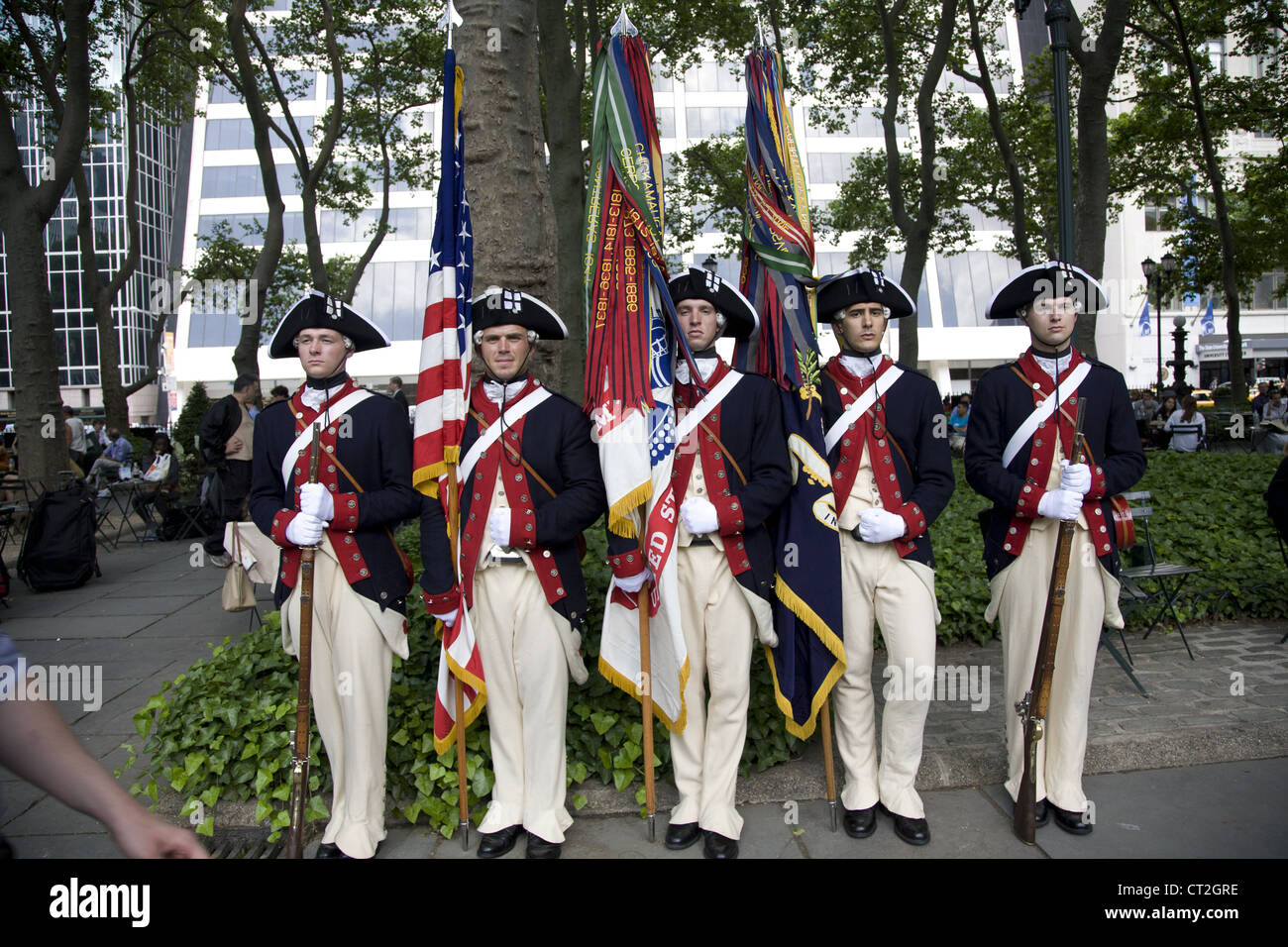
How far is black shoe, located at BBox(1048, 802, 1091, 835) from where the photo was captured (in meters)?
3.84

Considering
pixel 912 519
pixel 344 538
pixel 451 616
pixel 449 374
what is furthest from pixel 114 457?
pixel 912 519

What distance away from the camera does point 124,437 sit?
21.1 meters

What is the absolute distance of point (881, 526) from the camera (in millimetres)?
3793

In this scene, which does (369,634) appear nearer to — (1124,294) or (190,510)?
(190,510)

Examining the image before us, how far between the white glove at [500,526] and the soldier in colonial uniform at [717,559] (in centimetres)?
44

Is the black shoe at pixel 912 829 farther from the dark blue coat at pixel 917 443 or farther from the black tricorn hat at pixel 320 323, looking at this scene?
the black tricorn hat at pixel 320 323

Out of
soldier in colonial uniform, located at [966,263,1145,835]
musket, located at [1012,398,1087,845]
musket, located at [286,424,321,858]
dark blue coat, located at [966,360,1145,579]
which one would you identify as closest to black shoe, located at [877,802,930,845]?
musket, located at [1012,398,1087,845]

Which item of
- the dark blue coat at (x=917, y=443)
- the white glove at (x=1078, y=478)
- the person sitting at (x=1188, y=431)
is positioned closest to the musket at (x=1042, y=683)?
the white glove at (x=1078, y=478)

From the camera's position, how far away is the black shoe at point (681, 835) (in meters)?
3.81

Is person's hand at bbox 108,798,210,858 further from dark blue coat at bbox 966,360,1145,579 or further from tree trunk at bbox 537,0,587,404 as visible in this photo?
tree trunk at bbox 537,0,587,404

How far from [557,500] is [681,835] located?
5.06 ft

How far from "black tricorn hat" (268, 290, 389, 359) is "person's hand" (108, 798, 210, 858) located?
8.25 ft

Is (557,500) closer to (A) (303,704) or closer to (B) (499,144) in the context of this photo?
(A) (303,704)

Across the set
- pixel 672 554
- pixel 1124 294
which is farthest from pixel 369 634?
pixel 1124 294
